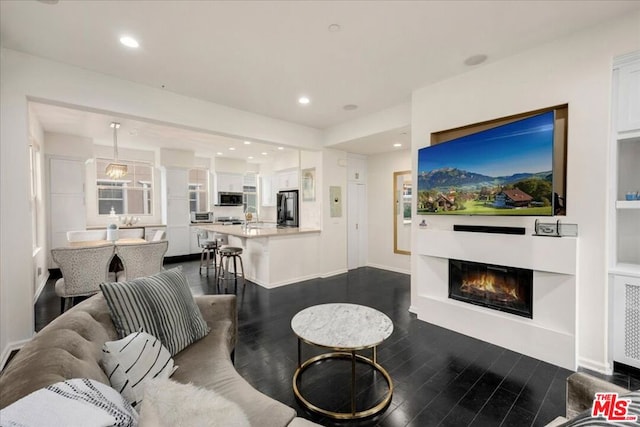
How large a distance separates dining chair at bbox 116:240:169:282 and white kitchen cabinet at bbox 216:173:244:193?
4.87 m

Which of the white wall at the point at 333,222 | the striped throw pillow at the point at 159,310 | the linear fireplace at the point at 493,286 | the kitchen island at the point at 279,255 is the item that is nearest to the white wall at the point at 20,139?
the striped throw pillow at the point at 159,310

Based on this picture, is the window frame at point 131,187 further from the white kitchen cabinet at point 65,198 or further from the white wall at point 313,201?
the white wall at point 313,201

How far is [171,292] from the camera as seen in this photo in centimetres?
178

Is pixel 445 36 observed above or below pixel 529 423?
above

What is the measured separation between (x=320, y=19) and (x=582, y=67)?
232 centimetres

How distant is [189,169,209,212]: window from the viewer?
26.9ft

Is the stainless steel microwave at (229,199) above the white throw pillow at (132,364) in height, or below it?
above

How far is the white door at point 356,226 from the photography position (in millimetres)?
6059

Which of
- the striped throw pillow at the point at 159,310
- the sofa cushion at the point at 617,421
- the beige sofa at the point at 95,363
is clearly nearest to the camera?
the sofa cushion at the point at 617,421

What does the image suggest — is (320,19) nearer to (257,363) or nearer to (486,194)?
(486,194)

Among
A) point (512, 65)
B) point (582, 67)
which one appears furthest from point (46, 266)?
point (582, 67)

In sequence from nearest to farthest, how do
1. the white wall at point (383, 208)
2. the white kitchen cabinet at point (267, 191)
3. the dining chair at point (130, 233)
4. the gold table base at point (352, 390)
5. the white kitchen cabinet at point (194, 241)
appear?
the gold table base at point (352, 390), the white wall at point (383, 208), the dining chair at point (130, 233), the white kitchen cabinet at point (194, 241), the white kitchen cabinet at point (267, 191)

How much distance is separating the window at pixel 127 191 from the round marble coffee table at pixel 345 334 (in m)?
6.90

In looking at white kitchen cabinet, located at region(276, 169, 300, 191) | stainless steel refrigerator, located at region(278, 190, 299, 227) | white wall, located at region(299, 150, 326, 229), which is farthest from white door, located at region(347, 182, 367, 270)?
white kitchen cabinet, located at region(276, 169, 300, 191)
